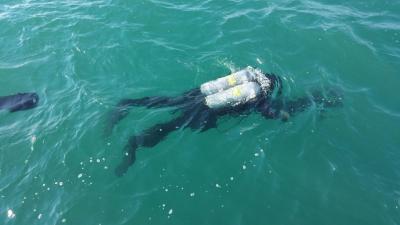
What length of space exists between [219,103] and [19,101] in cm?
709

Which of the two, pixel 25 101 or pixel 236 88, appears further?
pixel 25 101

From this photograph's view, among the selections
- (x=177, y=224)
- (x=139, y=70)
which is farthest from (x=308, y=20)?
(x=177, y=224)

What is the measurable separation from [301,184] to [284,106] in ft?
10.5

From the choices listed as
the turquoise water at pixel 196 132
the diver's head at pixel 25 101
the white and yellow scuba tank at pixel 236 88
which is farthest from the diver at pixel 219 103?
the diver's head at pixel 25 101

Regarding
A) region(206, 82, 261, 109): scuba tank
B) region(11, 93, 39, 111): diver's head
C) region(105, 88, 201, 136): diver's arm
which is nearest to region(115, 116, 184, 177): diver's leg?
region(105, 88, 201, 136): diver's arm

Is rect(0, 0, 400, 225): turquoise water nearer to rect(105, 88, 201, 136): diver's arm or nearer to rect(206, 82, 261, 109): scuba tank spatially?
rect(105, 88, 201, 136): diver's arm

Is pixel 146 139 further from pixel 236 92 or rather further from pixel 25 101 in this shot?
pixel 25 101

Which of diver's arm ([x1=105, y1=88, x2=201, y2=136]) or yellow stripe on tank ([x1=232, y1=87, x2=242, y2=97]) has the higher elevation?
yellow stripe on tank ([x1=232, y1=87, x2=242, y2=97])

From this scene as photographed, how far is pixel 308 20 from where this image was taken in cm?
1716

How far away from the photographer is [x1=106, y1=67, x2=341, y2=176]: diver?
473 inches

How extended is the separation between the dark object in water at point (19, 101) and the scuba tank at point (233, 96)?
6.27m

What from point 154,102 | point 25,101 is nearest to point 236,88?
point 154,102

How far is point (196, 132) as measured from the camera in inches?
475

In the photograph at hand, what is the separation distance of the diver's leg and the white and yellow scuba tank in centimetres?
128
